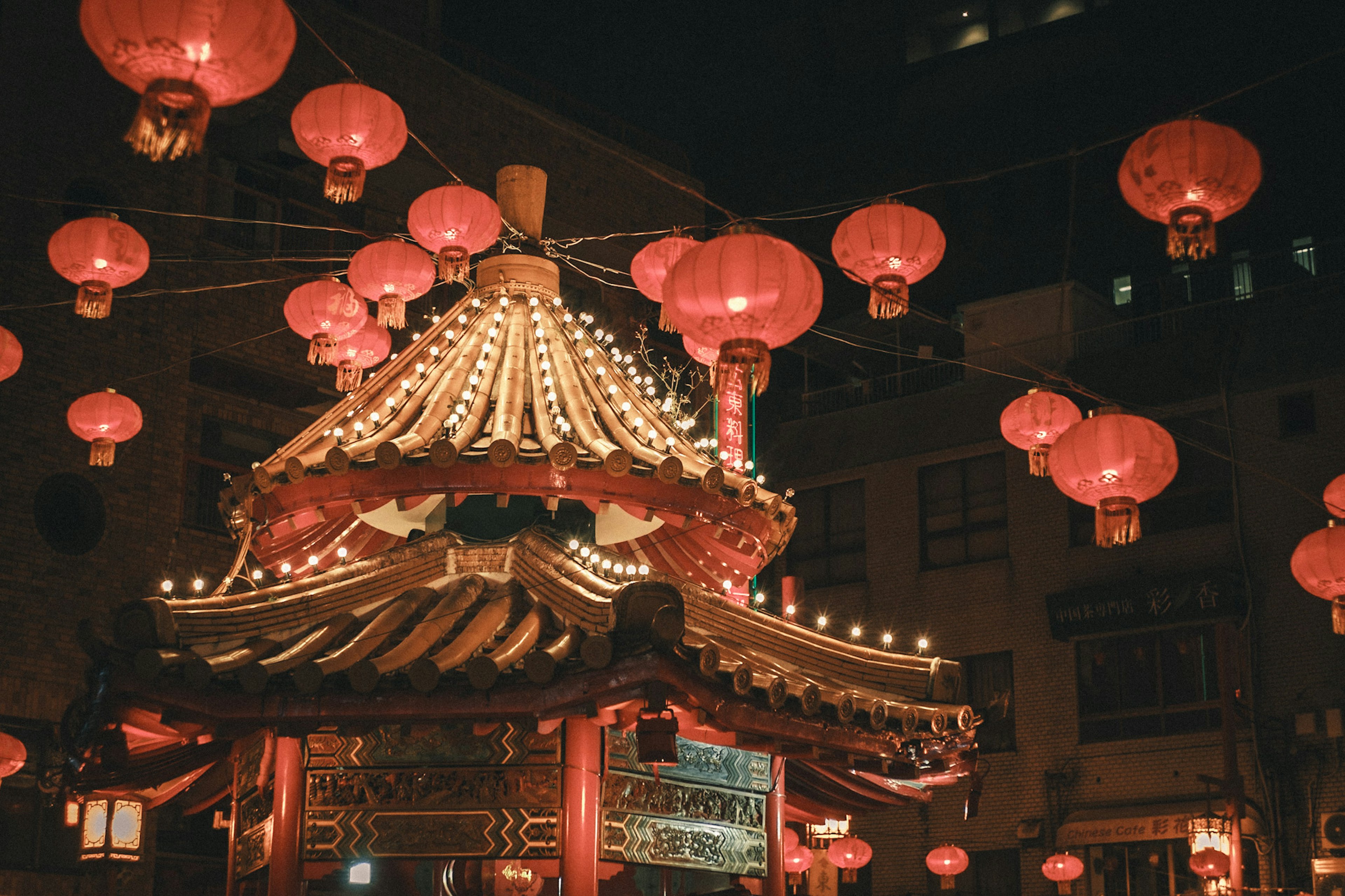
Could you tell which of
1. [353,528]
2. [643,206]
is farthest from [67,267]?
[643,206]

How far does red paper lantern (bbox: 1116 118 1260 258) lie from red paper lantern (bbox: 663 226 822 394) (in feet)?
8.89

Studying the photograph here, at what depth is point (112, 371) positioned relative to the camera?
19125 mm

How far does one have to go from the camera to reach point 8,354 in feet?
41.4

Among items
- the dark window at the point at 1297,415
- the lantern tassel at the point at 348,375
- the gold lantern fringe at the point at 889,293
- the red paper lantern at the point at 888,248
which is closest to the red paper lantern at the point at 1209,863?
the dark window at the point at 1297,415

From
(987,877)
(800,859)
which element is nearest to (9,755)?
(800,859)

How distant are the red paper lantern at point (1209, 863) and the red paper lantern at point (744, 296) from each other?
46.8ft

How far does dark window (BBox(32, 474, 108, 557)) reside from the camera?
1809cm

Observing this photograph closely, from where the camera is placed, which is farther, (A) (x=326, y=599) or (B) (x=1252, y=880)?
(B) (x=1252, y=880)

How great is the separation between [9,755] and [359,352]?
5.38m

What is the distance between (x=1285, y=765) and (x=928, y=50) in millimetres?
22335

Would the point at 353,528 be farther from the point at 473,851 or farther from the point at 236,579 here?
the point at 473,851

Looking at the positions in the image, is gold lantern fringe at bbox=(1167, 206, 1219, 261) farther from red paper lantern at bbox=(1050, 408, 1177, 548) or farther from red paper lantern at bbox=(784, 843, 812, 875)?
red paper lantern at bbox=(784, 843, 812, 875)

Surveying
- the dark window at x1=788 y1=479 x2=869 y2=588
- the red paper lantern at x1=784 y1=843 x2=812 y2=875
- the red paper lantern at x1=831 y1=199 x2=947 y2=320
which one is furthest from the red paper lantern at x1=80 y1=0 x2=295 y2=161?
the dark window at x1=788 y1=479 x2=869 y2=588

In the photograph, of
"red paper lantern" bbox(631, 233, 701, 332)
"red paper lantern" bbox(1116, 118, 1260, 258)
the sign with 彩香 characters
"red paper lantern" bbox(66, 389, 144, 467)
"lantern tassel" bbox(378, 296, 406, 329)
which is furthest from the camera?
the sign with 彩香 characters
